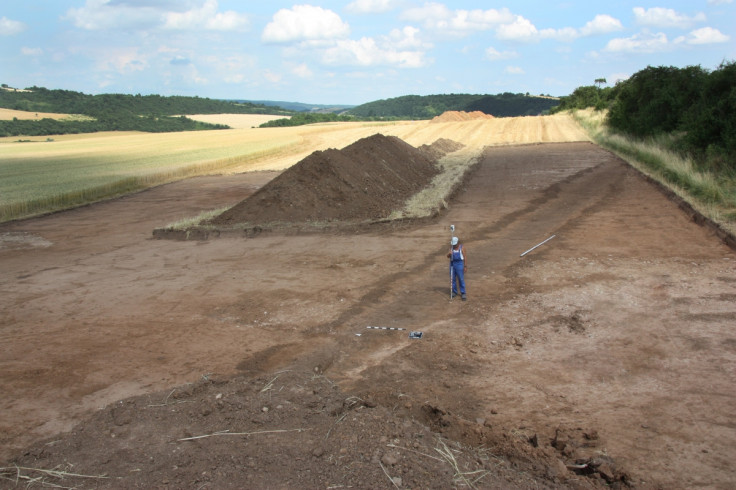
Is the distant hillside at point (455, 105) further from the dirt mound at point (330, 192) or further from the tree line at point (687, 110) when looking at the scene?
the dirt mound at point (330, 192)

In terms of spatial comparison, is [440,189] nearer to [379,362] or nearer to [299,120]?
[379,362]

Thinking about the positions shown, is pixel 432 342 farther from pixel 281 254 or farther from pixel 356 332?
pixel 281 254

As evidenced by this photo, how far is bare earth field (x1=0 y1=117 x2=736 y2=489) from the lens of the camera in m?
4.50

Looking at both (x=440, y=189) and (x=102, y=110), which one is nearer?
(x=440, y=189)

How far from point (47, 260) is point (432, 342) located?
421 inches

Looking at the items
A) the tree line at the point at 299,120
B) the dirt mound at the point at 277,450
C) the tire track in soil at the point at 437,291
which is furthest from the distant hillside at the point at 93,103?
the dirt mound at the point at 277,450

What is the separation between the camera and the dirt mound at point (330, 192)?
15.4m

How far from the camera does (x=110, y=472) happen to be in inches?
178

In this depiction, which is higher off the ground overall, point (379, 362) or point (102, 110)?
point (102, 110)

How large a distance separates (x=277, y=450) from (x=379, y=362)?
2246 millimetres

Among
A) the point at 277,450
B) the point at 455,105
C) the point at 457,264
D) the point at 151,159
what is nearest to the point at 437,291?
the point at 457,264

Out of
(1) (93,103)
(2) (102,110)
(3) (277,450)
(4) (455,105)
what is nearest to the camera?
(3) (277,450)

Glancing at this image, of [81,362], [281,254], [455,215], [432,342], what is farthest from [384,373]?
[455,215]

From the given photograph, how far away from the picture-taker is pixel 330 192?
16.5m
